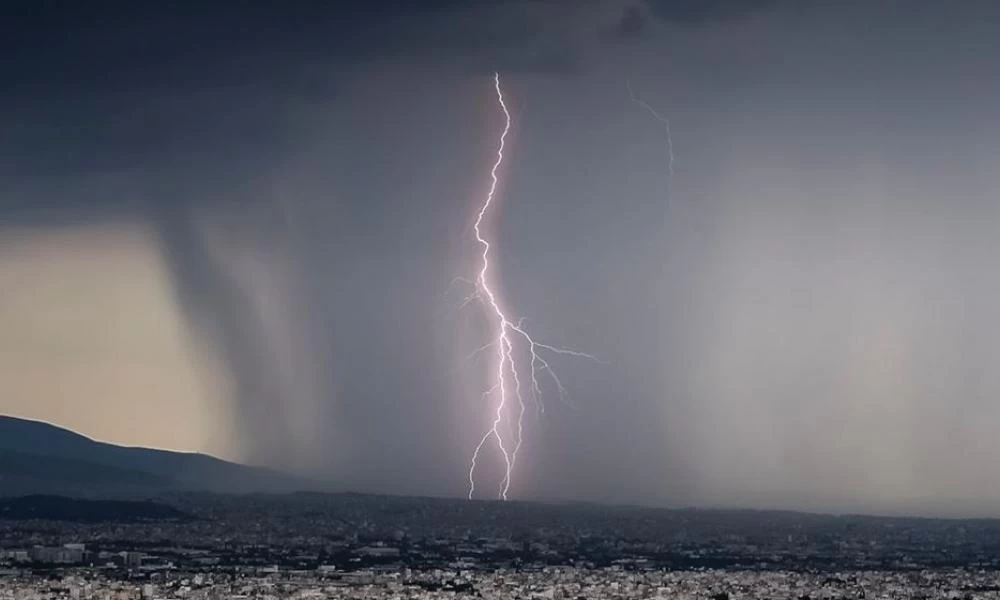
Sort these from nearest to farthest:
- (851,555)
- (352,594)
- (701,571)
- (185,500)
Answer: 1. (352,594)
2. (701,571)
3. (851,555)
4. (185,500)

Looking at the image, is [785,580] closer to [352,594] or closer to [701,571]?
[701,571]

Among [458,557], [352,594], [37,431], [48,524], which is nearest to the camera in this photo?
[352,594]

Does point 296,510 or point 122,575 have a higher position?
point 296,510

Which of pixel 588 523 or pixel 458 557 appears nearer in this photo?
pixel 458 557

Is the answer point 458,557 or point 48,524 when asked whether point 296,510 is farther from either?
point 458,557

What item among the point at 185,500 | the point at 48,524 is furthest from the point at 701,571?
the point at 185,500

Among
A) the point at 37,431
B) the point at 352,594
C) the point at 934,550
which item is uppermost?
the point at 37,431

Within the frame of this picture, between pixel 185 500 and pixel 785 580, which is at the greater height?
pixel 185 500

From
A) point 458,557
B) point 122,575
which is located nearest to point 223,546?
point 458,557

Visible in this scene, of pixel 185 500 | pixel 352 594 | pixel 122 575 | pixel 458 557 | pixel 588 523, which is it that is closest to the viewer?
pixel 352 594
